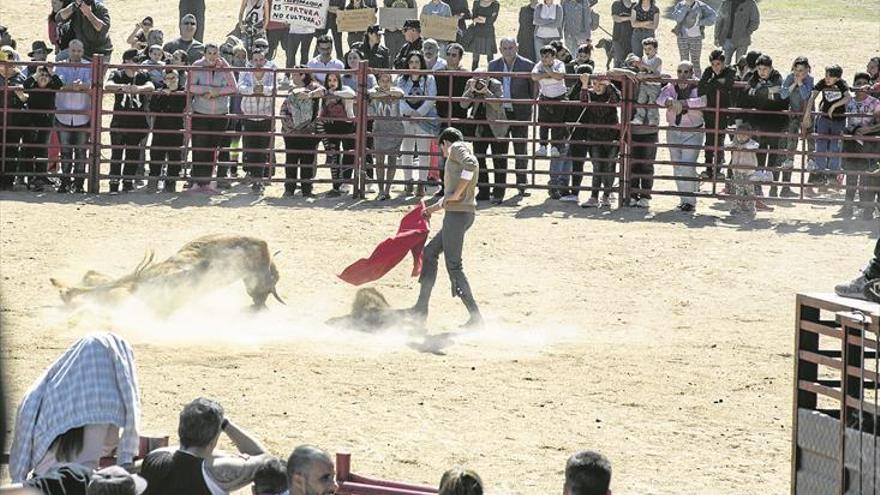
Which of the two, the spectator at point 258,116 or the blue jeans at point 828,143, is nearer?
the blue jeans at point 828,143

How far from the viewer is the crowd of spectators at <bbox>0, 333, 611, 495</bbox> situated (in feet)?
18.6

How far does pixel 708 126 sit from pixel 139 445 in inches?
501

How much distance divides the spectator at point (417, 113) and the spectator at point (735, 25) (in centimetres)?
568

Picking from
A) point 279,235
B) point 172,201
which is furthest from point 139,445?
point 172,201

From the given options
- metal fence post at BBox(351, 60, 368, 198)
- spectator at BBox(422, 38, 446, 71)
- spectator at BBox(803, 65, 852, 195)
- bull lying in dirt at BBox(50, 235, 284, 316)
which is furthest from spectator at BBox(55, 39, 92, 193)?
spectator at BBox(803, 65, 852, 195)

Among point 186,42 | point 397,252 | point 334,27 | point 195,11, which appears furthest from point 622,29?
point 397,252

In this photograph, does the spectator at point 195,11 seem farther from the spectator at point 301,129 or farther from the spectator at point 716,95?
the spectator at point 716,95

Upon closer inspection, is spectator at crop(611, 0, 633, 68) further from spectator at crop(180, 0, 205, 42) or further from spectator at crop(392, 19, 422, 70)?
spectator at crop(180, 0, 205, 42)

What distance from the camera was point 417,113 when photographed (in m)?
18.6

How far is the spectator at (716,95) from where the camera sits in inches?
688

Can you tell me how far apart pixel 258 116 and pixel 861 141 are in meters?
6.97

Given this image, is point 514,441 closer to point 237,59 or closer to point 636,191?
point 636,191

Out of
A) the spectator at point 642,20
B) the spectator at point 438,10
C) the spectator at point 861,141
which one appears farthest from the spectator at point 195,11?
the spectator at point 861,141

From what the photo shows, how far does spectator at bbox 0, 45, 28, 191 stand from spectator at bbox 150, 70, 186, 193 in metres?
1.57
